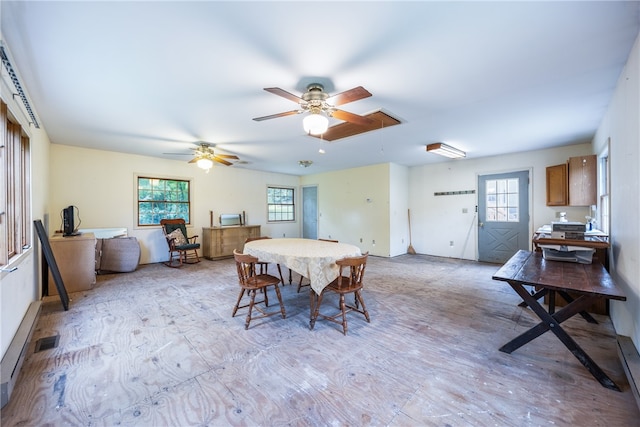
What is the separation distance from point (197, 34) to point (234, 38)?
247mm

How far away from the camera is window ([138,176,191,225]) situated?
5742 millimetres

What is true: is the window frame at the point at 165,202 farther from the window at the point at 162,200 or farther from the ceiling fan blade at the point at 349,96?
the ceiling fan blade at the point at 349,96

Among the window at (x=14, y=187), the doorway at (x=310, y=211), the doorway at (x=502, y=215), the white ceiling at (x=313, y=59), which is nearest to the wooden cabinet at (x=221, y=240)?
the doorway at (x=310, y=211)

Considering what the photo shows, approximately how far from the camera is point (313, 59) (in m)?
2.05

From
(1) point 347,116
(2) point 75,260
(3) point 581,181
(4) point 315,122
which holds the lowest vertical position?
(2) point 75,260

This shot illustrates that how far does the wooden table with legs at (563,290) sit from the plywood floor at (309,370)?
0.12 meters

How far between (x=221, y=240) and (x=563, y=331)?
620 cm

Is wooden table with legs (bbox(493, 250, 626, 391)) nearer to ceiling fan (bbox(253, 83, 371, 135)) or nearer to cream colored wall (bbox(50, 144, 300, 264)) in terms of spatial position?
ceiling fan (bbox(253, 83, 371, 135))

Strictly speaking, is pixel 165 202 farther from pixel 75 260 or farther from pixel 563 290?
pixel 563 290

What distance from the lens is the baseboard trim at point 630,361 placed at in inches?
64.6

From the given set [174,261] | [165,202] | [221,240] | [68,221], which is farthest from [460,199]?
[68,221]

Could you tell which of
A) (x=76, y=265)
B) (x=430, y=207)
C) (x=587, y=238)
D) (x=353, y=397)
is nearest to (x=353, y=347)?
(x=353, y=397)

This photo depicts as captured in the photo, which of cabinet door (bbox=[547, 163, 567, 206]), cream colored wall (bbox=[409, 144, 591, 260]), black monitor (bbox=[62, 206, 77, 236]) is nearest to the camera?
black monitor (bbox=[62, 206, 77, 236])

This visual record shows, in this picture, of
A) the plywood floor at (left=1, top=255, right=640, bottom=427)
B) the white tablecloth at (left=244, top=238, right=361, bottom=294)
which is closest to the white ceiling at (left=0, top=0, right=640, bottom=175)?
the white tablecloth at (left=244, top=238, right=361, bottom=294)
